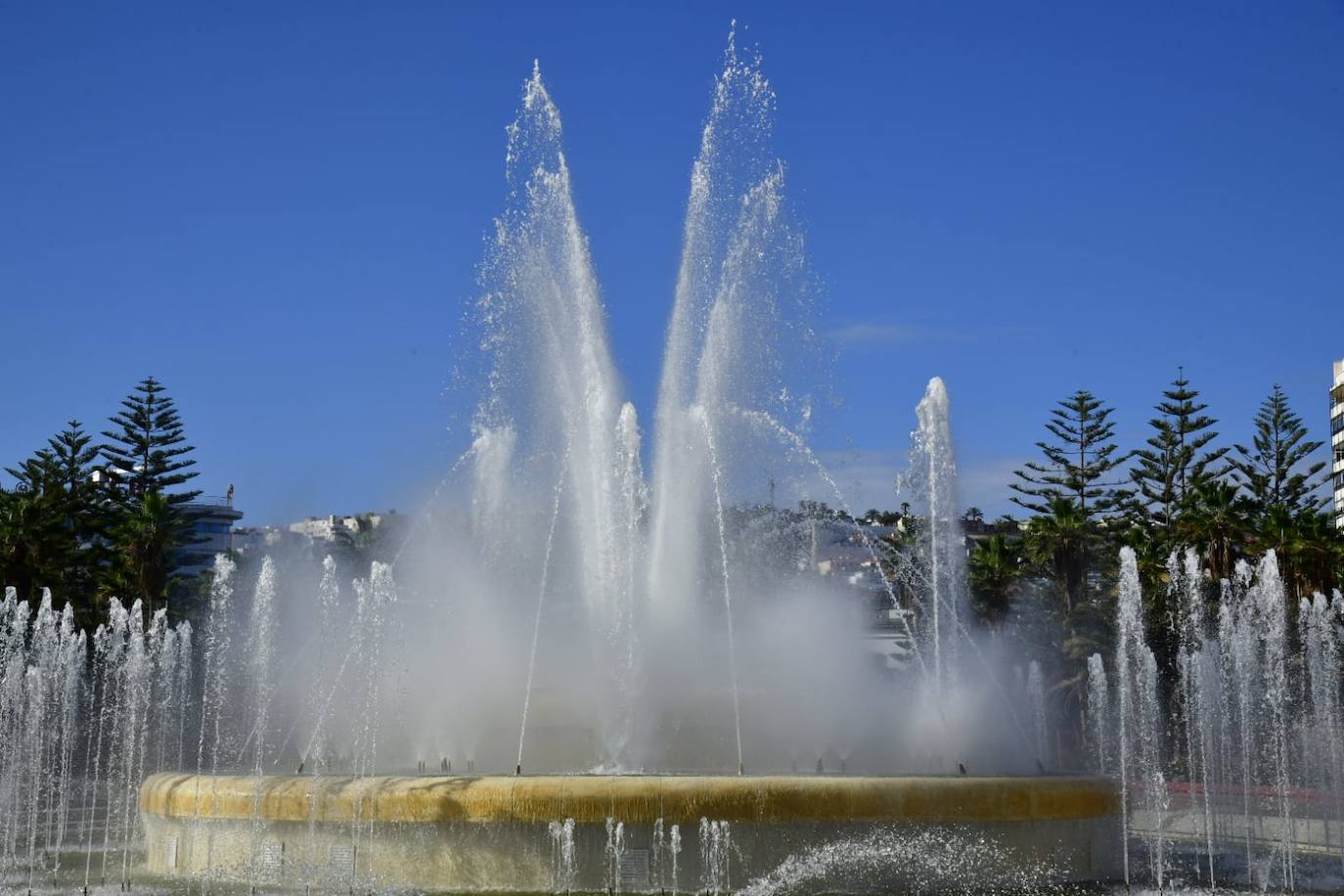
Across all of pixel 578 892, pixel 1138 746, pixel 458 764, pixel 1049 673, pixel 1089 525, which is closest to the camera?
pixel 578 892

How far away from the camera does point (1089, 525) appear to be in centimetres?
4325

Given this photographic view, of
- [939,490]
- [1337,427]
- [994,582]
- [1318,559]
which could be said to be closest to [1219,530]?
[1318,559]

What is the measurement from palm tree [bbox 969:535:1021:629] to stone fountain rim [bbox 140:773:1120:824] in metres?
29.4

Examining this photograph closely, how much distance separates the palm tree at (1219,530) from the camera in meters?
37.9

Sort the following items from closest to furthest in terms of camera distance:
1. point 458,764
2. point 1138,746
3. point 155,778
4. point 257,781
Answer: point 257,781, point 155,778, point 458,764, point 1138,746

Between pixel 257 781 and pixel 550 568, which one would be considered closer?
pixel 257 781

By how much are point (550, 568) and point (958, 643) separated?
6588 millimetres

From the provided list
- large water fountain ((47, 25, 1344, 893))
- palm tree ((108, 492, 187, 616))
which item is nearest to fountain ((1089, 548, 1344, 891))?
large water fountain ((47, 25, 1344, 893))

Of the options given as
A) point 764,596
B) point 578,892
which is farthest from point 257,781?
point 764,596

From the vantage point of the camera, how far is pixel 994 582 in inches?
1702

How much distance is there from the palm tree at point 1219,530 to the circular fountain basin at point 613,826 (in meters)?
25.3

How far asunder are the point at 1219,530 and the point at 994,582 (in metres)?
7.16

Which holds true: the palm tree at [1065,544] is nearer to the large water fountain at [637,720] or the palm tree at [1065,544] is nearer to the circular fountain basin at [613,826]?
the large water fountain at [637,720]

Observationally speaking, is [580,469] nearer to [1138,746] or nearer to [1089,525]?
[1138,746]
